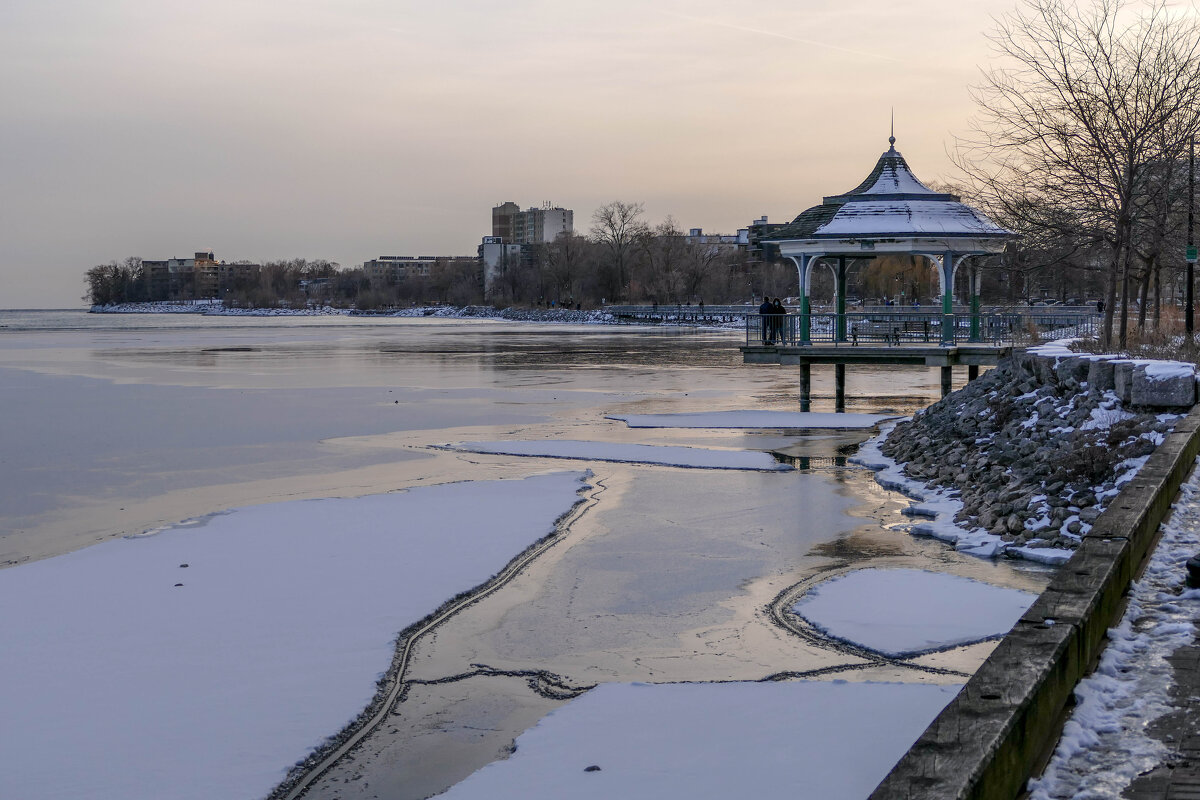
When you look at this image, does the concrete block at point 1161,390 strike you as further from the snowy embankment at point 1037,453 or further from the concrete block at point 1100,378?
the concrete block at point 1100,378

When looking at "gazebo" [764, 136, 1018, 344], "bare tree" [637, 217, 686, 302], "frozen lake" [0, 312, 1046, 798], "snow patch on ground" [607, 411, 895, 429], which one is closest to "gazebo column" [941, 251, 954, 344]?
"gazebo" [764, 136, 1018, 344]

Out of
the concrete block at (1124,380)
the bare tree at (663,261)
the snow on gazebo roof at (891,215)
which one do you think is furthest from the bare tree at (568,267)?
the concrete block at (1124,380)

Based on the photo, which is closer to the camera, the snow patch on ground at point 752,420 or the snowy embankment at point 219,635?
the snowy embankment at point 219,635

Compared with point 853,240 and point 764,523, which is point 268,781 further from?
point 853,240

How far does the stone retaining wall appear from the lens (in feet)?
11.8

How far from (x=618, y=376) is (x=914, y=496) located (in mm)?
24088

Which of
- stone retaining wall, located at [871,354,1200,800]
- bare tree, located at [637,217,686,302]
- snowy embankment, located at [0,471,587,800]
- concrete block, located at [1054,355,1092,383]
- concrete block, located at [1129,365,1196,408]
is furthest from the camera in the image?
bare tree, located at [637,217,686,302]

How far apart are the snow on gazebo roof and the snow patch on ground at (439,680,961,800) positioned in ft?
73.9

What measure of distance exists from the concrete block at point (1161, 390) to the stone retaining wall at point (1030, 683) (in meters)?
6.30

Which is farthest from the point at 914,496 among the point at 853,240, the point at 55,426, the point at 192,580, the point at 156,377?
the point at 156,377

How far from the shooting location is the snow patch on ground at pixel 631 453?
60.2 feet

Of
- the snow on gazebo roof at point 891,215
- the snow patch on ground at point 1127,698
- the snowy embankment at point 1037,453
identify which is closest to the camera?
the snow patch on ground at point 1127,698

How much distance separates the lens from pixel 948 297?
28.8 metres

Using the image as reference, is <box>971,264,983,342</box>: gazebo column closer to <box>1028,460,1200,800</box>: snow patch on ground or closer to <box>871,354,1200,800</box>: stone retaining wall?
<box>871,354,1200,800</box>: stone retaining wall
